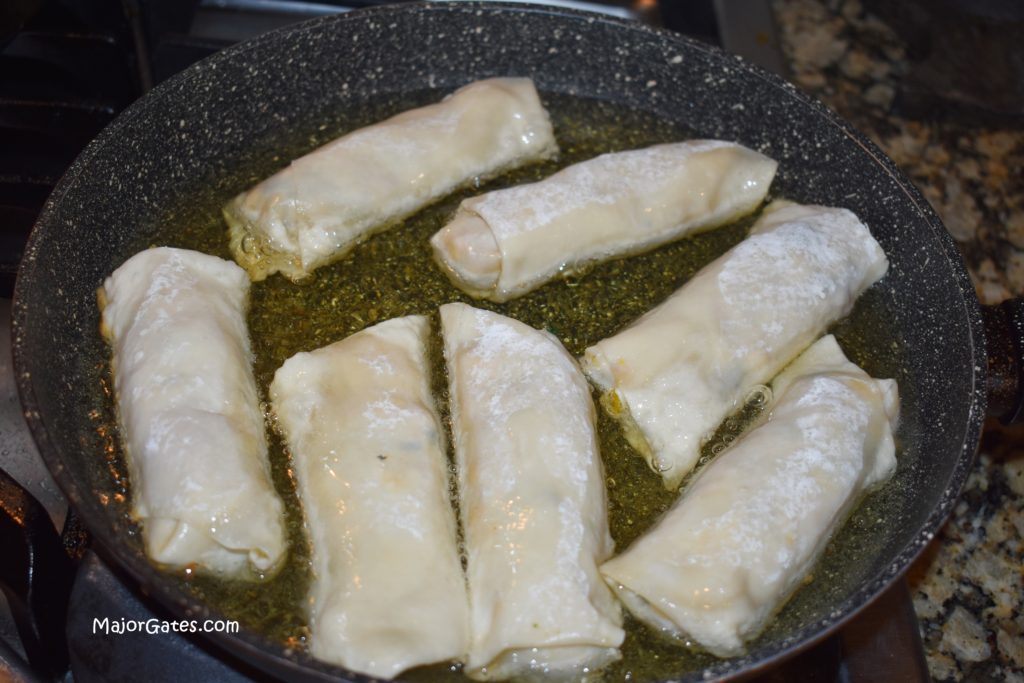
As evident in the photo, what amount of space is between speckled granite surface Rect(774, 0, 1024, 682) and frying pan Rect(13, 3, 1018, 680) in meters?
0.38

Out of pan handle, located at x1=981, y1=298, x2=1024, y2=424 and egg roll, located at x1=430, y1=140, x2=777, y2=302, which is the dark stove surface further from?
egg roll, located at x1=430, y1=140, x2=777, y2=302

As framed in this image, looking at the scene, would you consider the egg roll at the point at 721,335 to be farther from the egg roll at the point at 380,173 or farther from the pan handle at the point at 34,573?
the pan handle at the point at 34,573

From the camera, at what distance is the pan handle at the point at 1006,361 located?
66.3 inches

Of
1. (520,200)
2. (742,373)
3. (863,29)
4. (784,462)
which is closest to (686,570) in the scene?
(784,462)

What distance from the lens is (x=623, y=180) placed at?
1.95 meters

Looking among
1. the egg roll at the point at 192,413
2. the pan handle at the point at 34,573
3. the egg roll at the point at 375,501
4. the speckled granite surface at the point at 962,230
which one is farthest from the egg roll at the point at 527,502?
the speckled granite surface at the point at 962,230

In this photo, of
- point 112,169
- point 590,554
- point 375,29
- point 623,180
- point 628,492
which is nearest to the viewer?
point 590,554

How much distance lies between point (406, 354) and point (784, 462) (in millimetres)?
658

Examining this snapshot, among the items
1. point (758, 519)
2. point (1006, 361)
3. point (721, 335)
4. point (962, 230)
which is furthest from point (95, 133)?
point (962, 230)

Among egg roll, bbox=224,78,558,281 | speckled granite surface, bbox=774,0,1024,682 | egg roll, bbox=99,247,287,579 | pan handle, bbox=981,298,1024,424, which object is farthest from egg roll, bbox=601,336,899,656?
egg roll, bbox=224,78,558,281

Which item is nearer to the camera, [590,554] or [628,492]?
[590,554]

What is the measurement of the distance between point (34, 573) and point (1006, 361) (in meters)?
1.63

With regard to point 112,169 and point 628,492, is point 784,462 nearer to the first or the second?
point 628,492

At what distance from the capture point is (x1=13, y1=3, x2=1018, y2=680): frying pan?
1496mm
